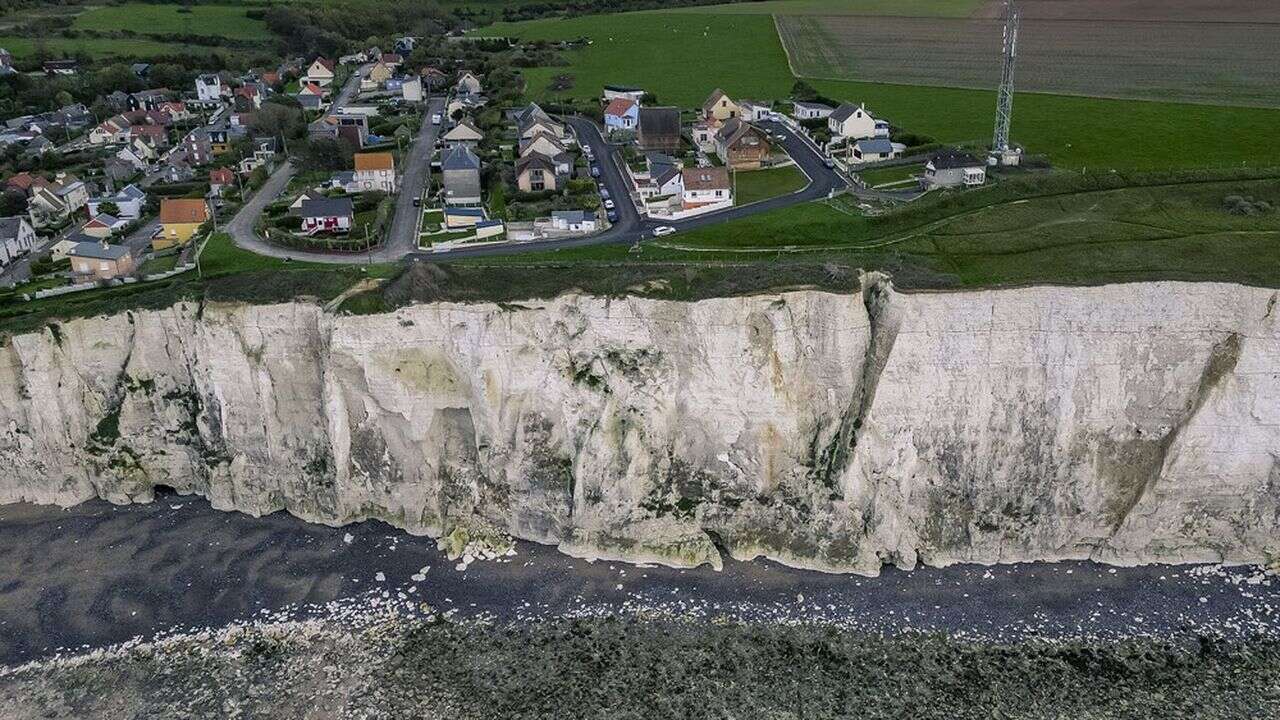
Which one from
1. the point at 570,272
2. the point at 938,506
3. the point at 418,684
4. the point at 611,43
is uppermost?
the point at 611,43

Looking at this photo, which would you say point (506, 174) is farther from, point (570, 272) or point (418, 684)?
point (418, 684)

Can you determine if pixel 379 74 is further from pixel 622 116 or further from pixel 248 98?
pixel 622 116

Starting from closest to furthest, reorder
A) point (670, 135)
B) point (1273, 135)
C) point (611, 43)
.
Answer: point (1273, 135) → point (670, 135) → point (611, 43)

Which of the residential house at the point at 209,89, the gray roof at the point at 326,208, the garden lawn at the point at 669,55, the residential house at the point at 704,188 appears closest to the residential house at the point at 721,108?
the garden lawn at the point at 669,55

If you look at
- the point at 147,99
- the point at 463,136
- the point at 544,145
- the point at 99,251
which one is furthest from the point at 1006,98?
the point at 147,99

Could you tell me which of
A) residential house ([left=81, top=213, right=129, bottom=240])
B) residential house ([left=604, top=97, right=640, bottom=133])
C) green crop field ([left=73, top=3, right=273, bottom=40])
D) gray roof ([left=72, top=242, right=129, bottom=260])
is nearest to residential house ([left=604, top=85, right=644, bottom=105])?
residential house ([left=604, top=97, right=640, bottom=133])

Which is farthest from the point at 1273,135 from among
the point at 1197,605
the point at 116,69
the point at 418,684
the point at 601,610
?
the point at 116,69

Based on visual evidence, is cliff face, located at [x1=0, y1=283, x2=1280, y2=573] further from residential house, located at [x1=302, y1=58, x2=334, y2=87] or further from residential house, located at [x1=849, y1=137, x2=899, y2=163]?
residential house, located at [x1=302, y1=58, x2=334, y2=87]
